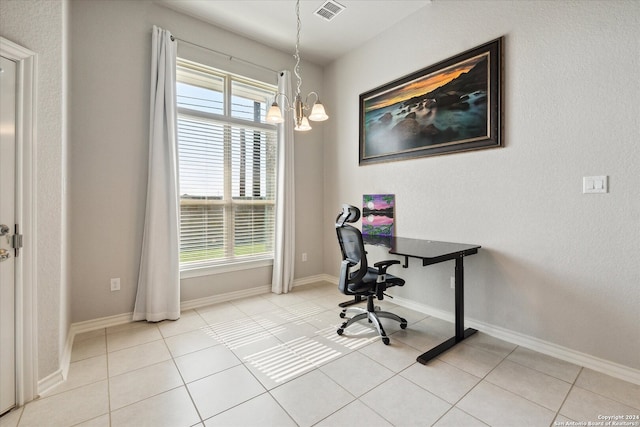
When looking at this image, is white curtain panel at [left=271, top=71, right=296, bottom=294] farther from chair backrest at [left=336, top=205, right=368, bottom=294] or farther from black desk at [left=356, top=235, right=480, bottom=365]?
black desk at [left=356, top=235, right=480, bottom=365]

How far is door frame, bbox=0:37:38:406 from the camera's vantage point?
1.67m

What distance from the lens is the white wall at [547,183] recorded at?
1946 millimetres

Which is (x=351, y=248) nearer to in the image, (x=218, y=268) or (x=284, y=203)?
(x=284, y=203)

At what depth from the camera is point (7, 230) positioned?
5.30 ft

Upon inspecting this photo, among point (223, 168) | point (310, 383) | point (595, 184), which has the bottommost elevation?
point (310, 383)

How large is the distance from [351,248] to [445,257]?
0.79m

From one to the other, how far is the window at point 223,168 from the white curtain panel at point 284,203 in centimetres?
15

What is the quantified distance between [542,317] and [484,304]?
44 centimetres

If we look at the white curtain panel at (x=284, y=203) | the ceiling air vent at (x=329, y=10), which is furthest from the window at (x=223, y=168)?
the ceiling air vent at (x=329, y=10)

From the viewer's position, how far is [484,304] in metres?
2.66

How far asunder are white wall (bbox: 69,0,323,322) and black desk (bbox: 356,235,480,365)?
2.65 m

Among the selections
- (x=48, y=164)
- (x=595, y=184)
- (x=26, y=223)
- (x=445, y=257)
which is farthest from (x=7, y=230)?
(x=595, y=184)

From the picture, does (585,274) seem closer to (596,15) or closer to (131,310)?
(596,15)

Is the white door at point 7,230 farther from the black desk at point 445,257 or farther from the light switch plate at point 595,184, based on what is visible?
the light switch plate at point 595,184
